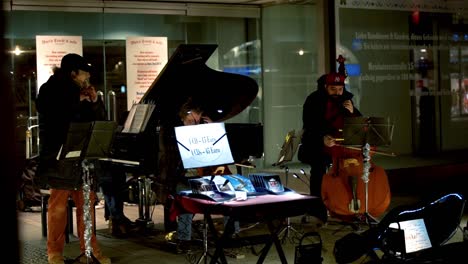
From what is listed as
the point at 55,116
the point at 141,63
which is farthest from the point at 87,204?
the point at 141,63

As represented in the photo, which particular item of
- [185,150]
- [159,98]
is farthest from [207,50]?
[185,150]

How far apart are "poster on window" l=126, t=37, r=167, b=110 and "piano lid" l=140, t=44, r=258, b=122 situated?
3619 millimetres

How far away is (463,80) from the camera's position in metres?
13.1

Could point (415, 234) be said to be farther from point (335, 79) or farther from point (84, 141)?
point (335, 79)

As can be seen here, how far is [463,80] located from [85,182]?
873cm

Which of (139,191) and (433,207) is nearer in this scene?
(433,207)

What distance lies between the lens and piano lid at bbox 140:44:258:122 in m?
7.27

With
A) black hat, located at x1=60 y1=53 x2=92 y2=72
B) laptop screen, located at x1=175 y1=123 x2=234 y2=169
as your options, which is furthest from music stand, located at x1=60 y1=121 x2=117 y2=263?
black hat, located at x1=60 y1=53 x2=92 y2=72

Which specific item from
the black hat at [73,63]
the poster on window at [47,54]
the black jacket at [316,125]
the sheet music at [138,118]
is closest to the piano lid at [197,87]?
the sheet music at [138,118]

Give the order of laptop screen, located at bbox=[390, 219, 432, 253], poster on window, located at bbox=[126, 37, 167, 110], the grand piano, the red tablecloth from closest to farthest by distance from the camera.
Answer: the red tablecloth, laptop screen, located at bbox=[390, 219, 432, 253], the grand piano, poster on window, located at bbox=[126, 37, 167, 110]

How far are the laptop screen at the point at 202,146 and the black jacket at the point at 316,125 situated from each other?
1972 mm

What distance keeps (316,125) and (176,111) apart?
4.93 feet

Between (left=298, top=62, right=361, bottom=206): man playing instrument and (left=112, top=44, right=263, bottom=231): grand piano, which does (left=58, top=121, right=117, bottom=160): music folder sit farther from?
(left=298, top=62, right=361, bottom=206): man playing instrument

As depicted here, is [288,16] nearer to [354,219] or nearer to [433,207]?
[354,219]
